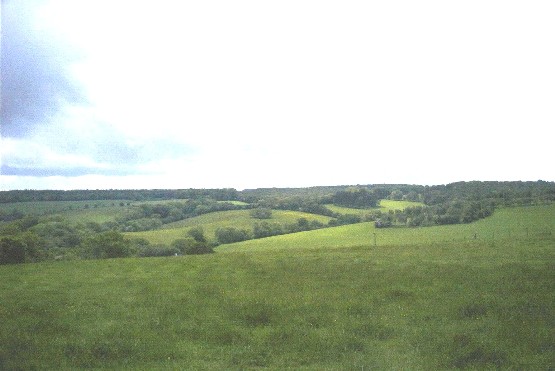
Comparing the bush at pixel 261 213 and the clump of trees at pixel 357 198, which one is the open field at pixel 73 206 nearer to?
the bush at pixel 261 213

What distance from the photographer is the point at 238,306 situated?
16.2 metres

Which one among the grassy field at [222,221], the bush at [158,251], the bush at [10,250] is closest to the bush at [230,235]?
the grassy field at [222,221]

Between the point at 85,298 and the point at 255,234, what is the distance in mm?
83509

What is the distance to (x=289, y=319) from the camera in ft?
47.2

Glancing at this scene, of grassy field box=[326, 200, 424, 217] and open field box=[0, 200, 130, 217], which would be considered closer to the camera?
open field box=[0, 200, 130, 217]

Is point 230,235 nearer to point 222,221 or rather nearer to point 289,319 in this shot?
point 222,221

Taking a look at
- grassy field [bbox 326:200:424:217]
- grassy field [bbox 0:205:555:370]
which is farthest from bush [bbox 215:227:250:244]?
grassy field [bbox 0:205:555:370]

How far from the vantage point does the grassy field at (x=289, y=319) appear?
10.7m

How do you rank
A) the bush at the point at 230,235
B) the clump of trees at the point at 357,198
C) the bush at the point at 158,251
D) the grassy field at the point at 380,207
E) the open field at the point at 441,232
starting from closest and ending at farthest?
1. the open field at the point at 441,232
2. the bush at the point at 158,251
3. the bush at the point at 230,235
4. the grassy field at the point at 380,207
5. the clump of trees at the point at 357,198

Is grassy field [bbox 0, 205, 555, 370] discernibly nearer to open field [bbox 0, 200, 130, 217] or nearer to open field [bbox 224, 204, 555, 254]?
open field [bbox 224, 204, 555, 254]

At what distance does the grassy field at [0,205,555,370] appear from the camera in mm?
10711

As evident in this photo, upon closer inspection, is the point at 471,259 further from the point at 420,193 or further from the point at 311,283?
the point at 420,193

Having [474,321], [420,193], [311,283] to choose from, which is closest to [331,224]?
[420,193]

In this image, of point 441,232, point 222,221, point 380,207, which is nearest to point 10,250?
point 441,232
